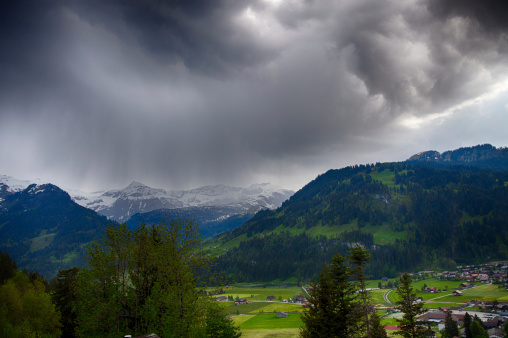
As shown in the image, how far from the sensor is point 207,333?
3909 cm

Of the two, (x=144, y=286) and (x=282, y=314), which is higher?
(x=144, y=286)

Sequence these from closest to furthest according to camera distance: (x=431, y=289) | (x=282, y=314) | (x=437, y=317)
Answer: (x=437, y=317)
(x=282, y=314)
(x=431, y=289)

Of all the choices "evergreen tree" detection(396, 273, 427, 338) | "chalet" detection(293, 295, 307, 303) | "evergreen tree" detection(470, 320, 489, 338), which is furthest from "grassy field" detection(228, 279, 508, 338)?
"evergreen tree" detection(396, 273, 427, 338)

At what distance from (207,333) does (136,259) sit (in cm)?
1402

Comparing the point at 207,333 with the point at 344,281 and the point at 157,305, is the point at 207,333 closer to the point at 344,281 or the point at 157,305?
the point at 157,305

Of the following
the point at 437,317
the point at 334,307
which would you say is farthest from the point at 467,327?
the point at 334,307

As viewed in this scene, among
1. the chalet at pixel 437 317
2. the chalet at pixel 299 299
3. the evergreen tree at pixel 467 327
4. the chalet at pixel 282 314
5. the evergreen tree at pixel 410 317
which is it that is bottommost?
the chalet at pixel 299 299

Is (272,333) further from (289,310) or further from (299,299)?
(299,299)

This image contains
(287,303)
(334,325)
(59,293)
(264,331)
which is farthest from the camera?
(287,303)

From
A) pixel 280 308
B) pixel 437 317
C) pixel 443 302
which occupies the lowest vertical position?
pixel 443 302

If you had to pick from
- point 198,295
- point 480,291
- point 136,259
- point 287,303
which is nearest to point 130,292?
point 136,259

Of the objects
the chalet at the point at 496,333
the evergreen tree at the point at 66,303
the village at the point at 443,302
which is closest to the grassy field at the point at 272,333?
the village at the point at 443,302

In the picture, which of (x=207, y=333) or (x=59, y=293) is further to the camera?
(x=59, y=293)

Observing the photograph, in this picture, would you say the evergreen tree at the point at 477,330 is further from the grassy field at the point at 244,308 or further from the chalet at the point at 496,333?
the grassy field at the point at 244,308
